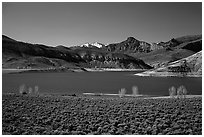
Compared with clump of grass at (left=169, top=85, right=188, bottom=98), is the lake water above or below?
above

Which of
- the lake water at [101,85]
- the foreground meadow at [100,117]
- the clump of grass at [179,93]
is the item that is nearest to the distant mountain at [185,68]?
the lake water at [101,85]

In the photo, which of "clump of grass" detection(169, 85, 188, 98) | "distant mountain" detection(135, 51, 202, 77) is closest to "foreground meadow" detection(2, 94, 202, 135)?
"clump of grass" detection(169, 85, 188, 98)

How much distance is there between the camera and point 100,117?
13312 mm

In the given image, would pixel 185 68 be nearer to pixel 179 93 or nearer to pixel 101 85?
pixel 101 85

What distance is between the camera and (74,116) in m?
13.4

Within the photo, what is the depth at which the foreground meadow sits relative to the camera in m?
11.6

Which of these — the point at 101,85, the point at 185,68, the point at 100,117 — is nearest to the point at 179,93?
the point at 101,85

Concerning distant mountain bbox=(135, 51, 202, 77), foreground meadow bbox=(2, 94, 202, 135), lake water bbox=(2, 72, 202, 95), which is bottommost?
foreground meadow bbox=(2, 94, 202, 135)

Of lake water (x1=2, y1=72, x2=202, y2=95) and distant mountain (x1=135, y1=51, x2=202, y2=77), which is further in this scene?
distant mountain (x1=135, y1=51, x2=202, y2=77)

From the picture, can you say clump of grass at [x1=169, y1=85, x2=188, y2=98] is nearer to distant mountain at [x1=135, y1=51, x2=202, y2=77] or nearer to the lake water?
the lake water

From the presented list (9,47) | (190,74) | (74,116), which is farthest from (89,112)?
(9,47)

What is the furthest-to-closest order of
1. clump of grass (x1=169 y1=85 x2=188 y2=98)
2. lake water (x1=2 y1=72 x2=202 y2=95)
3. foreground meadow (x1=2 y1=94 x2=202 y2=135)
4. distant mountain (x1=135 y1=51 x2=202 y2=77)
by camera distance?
1. distant mountain (x1=135 y1=51 x2=202 y2=77)
2. lake water (x1=2 y1=72 x2=202 y2=95)
3. clump of grass (x1=169 y1=85 x2=188 y2=98)
4. foreground meadow (x1=2 y1=94 x2=202 y2=135)

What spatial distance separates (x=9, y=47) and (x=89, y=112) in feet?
644

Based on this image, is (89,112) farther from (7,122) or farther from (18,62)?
(18,62)
